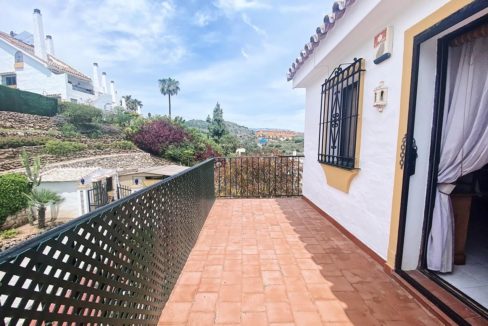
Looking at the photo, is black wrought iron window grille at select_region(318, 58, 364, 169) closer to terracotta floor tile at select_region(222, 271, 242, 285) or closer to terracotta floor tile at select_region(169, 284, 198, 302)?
terracotta floor tile at select_region(222, 271, 242, 285)

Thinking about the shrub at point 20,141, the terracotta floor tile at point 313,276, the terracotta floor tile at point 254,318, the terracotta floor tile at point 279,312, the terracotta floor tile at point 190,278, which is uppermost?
the shrub at point 20,141

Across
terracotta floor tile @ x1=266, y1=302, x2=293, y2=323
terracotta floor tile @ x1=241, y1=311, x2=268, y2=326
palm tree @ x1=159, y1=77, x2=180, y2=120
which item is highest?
palm tree @ x1=159, y1=77, x2=180, y2=120

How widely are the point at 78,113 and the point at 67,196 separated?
35.4ft

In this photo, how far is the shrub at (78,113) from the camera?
17.8 metres

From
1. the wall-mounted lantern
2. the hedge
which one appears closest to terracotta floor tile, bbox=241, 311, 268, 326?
the wall-mounted lantern

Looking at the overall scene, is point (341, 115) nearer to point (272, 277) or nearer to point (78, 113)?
point (272, 277)

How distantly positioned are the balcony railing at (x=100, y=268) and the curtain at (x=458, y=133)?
2266 millimetres

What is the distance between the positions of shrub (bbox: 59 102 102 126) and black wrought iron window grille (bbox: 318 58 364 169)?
20.0m

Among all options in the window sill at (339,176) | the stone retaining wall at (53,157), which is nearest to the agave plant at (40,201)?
the stone retaining wall at (53,157)

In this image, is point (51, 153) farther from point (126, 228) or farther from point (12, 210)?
point (126, 228)

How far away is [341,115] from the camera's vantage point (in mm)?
3242

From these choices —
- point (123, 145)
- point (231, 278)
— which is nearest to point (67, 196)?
point (123, 145)

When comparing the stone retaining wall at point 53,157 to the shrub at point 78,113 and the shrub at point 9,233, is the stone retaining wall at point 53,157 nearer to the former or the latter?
the shrub at point 9,233

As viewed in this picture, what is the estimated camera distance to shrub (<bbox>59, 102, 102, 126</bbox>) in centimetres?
1784
